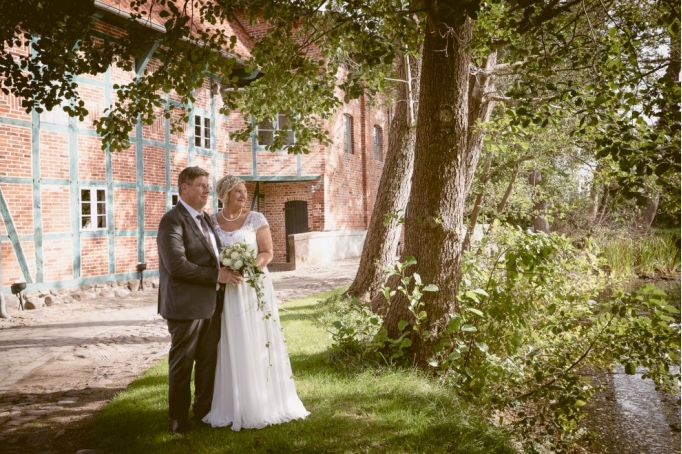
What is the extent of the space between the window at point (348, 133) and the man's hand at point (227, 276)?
60.8ft

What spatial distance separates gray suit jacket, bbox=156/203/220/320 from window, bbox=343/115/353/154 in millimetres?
18590

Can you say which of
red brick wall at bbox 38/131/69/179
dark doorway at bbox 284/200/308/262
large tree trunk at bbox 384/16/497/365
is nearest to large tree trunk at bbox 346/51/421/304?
large tree trunk at bbox 384/16/497/365

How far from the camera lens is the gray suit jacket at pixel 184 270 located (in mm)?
4035

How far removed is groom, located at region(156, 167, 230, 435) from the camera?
407 centimetres

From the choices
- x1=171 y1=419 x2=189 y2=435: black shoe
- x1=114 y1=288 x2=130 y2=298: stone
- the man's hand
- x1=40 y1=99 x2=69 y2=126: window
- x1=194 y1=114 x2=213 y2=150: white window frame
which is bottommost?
x1=114 y1=288 x2=130 y2=298: stone

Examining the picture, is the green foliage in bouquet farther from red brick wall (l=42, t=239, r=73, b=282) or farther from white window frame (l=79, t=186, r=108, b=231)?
white window frame (l=79, t=186, r=108, b=231)

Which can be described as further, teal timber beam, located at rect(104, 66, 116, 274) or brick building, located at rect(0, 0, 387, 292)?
teal timber beam, located at rect(104, 66, 116, 274)

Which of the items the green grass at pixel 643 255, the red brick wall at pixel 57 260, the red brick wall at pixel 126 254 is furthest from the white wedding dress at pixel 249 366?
the green grass at pixel 643 255

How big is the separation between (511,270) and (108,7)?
11788 millimetres

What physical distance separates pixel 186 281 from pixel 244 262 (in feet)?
1.48

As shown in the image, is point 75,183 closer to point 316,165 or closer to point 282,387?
point 316,165

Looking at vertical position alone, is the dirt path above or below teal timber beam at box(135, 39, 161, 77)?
below

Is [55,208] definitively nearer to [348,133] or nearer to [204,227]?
[204,227]

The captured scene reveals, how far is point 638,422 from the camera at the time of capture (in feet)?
21.1
